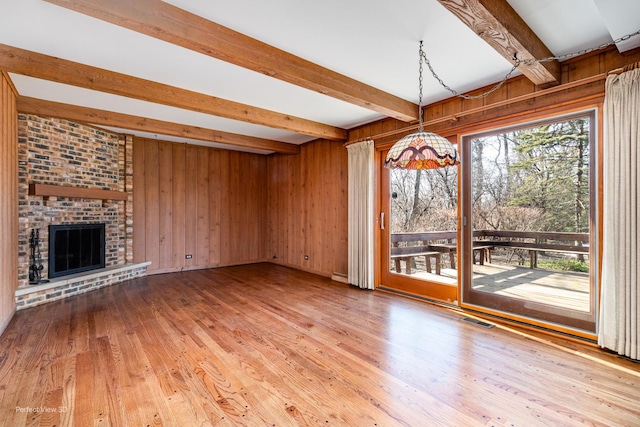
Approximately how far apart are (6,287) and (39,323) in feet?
1.71

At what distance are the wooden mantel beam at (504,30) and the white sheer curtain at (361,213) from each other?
246 cm

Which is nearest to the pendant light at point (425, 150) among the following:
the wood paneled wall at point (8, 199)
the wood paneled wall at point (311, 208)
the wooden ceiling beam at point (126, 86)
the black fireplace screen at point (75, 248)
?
the wooden ceiling beam at point (126, 86)

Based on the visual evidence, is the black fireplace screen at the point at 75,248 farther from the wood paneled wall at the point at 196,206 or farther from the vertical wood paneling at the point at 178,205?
the vertical wood paneling at the point at 178,205

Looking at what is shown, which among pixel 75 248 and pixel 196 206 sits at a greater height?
pixel 196 206

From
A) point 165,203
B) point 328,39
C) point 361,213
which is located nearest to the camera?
point 328,39

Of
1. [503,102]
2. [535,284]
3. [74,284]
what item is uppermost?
[503,102]

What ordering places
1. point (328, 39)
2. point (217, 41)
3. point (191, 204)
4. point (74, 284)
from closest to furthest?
point (217, 41) < point (328, 39) < point (74, 284) < point (191, 204)

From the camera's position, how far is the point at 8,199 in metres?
3.40

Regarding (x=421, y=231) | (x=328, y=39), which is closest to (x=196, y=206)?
(x=421, y=231)

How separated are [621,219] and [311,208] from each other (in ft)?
14.9

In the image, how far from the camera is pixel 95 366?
2.42m

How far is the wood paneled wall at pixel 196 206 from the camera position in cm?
588

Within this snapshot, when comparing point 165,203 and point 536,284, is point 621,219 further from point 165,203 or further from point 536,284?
point 165,203

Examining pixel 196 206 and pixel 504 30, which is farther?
Answer: pixel 196 206
